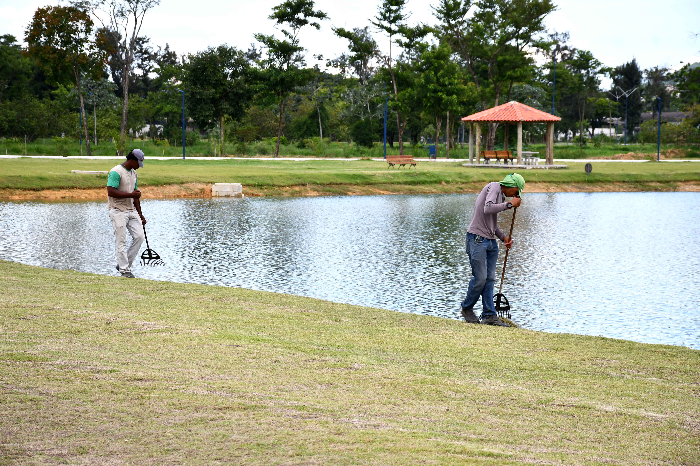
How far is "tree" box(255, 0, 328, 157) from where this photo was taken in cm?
6194

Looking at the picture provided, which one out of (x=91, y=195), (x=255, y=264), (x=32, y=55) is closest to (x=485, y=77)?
(x=32, y=55)

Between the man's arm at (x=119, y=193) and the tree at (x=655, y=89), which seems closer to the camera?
the man's arm at (x=119, y=193)

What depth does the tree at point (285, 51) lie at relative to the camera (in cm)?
6194

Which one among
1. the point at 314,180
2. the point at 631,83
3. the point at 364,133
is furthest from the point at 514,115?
the point at 631,83

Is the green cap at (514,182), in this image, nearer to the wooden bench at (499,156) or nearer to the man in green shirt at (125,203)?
the man in green shirt at (125,203)

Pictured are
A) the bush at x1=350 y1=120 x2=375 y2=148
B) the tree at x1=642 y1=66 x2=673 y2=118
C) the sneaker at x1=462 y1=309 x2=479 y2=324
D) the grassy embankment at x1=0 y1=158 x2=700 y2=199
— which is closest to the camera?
the sneaker at x1=462 y1=309 x2=479 y2=324

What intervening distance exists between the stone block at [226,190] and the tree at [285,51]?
28.3 metres

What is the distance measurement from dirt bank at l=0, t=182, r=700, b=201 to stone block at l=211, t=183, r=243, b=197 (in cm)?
34

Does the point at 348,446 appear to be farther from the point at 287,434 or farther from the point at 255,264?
the point at 255,264

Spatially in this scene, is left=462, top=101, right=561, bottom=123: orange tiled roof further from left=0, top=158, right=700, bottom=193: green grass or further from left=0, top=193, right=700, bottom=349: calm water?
left=0, top=193, right=700, bottom=349: calm water

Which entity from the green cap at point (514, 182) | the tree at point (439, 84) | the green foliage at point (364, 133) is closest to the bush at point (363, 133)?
the green foliage at point (364, 133)

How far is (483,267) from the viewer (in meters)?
10.1

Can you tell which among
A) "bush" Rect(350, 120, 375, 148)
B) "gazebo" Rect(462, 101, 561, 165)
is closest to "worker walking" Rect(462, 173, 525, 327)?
"gazebo" Rect(462, 101, 561, 165)

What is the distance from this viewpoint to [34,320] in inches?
327
